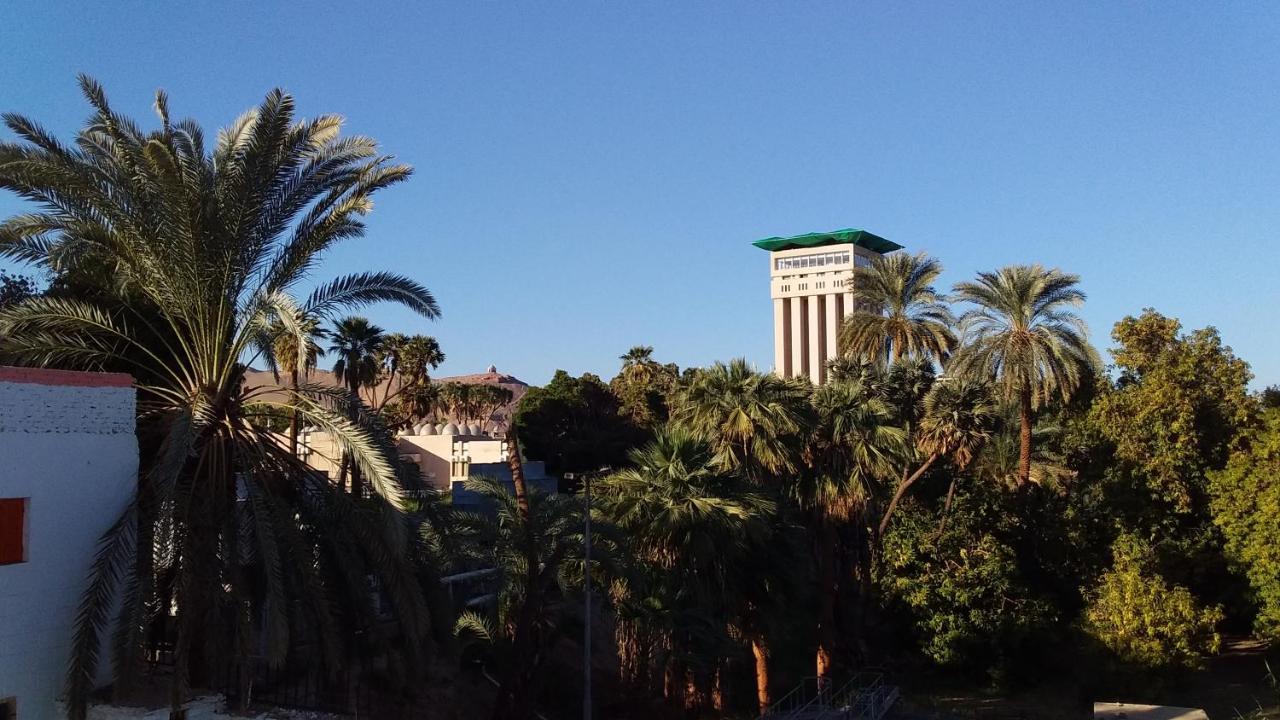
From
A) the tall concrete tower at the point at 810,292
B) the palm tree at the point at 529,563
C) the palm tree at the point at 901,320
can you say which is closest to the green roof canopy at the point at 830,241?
the tall concrete tower at the point at 810,292

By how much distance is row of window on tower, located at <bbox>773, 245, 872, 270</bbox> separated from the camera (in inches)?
3007

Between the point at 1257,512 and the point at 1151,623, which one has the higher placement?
the point at 1257,512

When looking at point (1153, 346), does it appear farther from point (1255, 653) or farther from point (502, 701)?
point (502, 701)

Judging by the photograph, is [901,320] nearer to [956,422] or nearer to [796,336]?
[956,422]

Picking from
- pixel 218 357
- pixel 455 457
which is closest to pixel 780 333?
pixel 455 457

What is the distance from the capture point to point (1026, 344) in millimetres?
34406

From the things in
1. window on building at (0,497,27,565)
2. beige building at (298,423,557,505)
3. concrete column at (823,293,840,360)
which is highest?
concrete column at (823,293,840,360)

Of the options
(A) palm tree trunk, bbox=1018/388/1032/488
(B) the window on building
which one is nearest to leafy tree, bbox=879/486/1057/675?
(A) palm tree trunk, bbox=1018/388/1032/488

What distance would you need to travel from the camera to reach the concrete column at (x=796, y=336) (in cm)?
7712

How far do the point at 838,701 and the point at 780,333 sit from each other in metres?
53.0

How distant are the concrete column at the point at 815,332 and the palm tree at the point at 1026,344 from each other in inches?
1586

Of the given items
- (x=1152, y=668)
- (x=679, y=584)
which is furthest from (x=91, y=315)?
(x=1152, y=668)

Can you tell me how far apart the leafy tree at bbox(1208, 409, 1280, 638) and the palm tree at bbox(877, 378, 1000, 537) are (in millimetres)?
6894

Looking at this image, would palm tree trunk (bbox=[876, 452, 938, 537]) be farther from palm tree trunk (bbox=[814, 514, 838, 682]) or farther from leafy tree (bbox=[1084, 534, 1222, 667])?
leafy tree (bbox=[1084, 534, 1222, 667])
